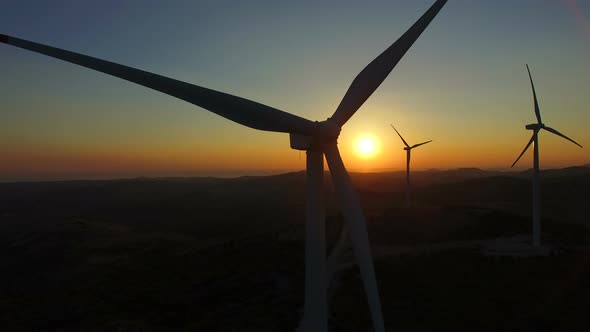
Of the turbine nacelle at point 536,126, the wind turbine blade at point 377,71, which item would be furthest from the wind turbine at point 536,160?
the wind turbine blade at point 377,71

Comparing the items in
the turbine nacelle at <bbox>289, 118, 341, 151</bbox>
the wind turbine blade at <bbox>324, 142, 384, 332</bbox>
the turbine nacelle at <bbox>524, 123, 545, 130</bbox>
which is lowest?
the wind turbine blade at <bbox>324, 142, 384, 332</bbox>

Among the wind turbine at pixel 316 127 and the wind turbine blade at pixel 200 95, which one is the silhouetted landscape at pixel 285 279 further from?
the wind turbine blade at pixel 200 95

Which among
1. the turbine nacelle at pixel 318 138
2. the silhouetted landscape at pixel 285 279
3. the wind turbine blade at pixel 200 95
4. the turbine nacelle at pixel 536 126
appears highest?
the turbine nacelle at pixel 536 126

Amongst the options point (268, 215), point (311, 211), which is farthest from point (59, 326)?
point (268, 215)

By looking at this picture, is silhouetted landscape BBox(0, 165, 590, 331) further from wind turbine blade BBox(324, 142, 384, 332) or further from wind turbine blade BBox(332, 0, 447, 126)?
wind turbine blade BBox(332, 0, 447, 126)

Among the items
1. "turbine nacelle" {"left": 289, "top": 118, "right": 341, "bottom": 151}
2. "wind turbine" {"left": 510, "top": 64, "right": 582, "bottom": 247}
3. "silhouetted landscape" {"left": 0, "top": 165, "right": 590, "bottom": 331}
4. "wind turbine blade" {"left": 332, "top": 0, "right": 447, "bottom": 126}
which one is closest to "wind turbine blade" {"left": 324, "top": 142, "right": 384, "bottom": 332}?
"turbine nacelle" {"left": 289, "top": 118, "right": 341, "bottom": 151}

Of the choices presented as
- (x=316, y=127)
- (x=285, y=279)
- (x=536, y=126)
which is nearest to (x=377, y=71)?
(x=316, y=127)
